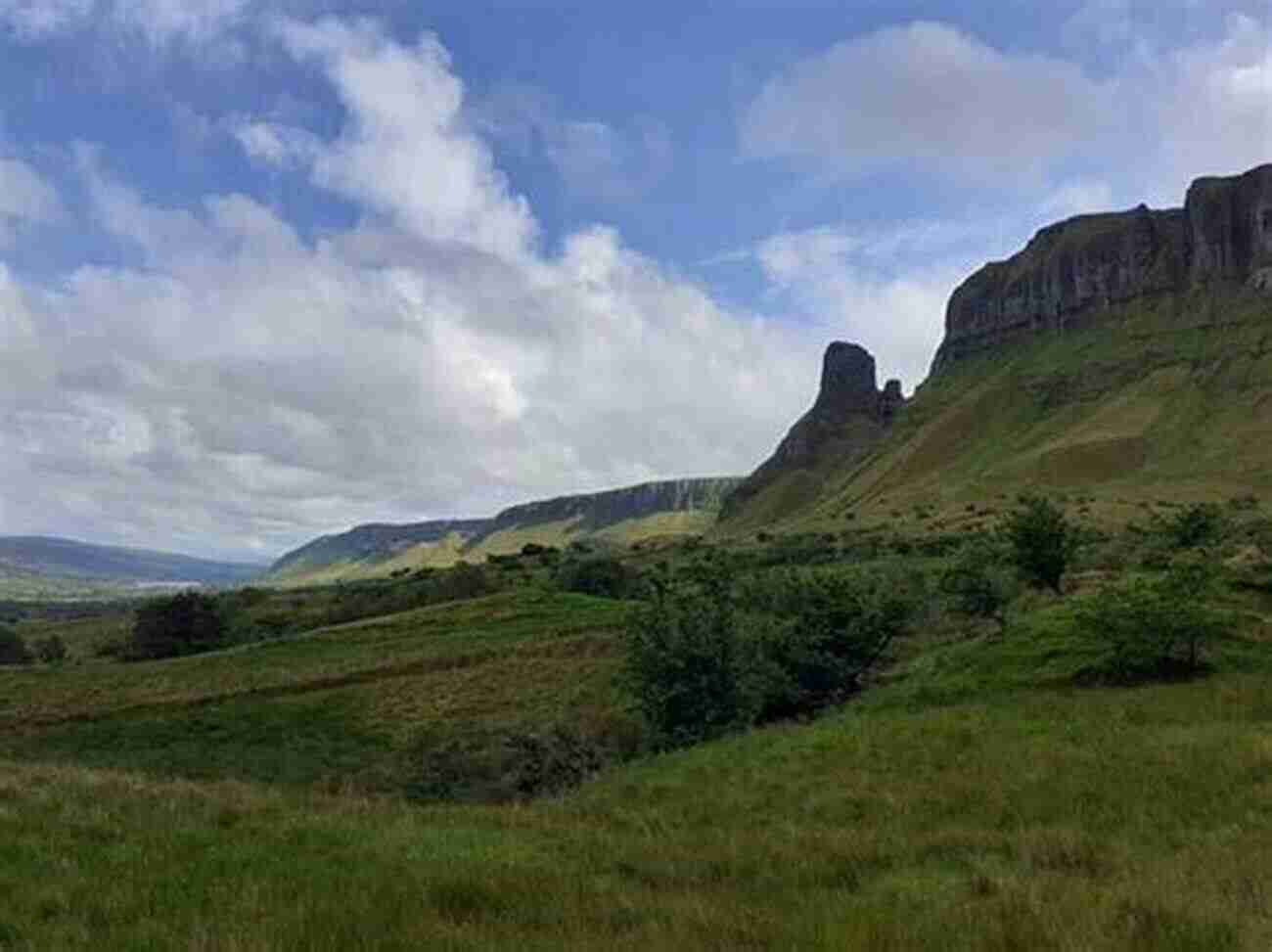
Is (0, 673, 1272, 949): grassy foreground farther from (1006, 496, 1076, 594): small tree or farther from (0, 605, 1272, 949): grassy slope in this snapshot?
(1006, 496, 1076, 594): small tree

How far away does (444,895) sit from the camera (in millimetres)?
9227

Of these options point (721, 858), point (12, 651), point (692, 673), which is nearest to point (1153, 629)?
point (692, 673)

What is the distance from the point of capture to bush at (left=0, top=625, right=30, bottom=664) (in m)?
91.3

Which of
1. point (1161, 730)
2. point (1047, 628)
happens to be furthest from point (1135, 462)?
point (1161, 730)

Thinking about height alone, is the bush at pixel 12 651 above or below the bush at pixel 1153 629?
below

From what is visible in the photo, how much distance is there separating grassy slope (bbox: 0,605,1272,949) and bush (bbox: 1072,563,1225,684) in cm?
506

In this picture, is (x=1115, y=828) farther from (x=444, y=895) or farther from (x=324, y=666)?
(x=324, y=666)

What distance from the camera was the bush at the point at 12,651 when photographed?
3595 inches

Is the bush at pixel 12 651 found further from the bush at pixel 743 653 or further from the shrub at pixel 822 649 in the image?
the shrub at pixel 822 649

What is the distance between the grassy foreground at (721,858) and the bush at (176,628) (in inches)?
2680

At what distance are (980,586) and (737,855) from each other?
3079cm

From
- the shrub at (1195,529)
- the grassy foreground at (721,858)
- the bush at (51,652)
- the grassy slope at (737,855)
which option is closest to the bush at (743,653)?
the grassy slope at (737,855)

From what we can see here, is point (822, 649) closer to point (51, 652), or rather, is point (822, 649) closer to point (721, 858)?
point (721, 858)

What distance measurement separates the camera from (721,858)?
11.3m
